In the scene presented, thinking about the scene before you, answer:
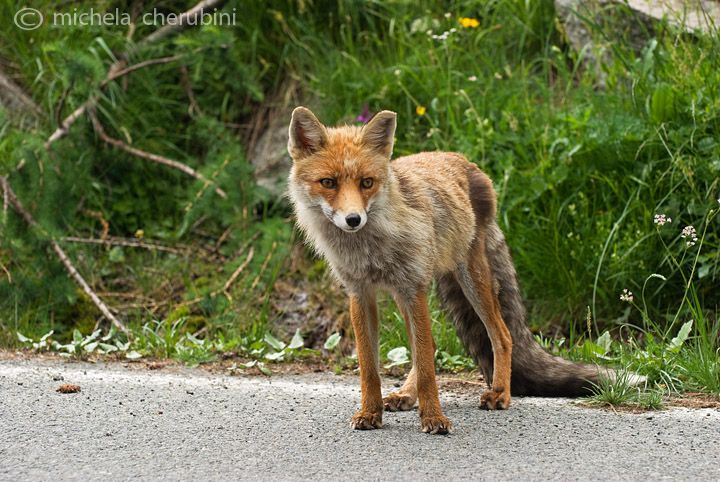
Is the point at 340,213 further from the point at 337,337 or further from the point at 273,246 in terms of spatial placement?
the point at 273,246

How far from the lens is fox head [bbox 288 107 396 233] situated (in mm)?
3352

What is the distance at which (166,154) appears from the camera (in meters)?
8.15

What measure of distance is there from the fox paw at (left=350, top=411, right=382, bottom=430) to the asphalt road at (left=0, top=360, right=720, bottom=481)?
0.05 metres

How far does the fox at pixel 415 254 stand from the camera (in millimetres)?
3504

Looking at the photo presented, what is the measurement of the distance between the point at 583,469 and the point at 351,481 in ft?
3.04

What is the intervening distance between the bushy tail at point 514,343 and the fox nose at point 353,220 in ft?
4.28

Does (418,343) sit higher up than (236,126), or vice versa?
(236,126)

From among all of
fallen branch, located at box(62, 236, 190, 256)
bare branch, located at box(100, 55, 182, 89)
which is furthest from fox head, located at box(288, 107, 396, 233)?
bare branch, located at box(100, 55, 182, 89)

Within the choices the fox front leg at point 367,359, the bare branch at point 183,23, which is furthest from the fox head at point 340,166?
the bare branch at point 183,23

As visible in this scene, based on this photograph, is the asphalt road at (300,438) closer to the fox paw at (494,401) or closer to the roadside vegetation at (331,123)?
the fox paw at (494,401)

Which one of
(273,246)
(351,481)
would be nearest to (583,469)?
(351,481)

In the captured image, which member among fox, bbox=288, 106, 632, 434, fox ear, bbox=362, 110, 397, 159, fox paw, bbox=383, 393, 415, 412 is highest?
fox ear, bbox=362, 110, 397, 159

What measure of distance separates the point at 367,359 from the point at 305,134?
3.89 feet

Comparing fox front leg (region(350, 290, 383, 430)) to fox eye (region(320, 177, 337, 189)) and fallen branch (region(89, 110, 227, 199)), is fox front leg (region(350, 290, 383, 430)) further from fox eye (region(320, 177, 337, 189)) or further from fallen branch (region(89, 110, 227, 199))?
fallen branch (region(89, 110, 227, 199))
